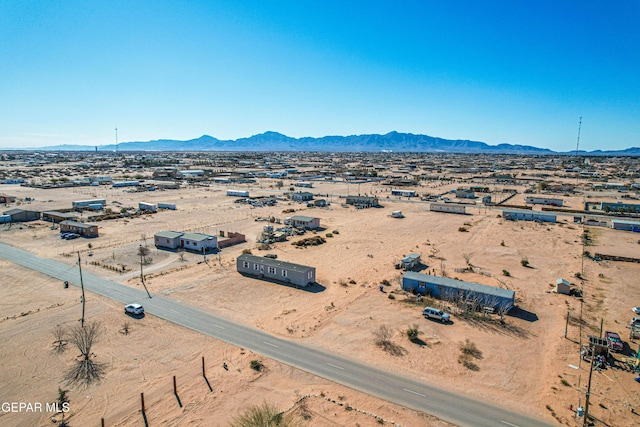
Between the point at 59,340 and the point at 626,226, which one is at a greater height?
the point at 626,226

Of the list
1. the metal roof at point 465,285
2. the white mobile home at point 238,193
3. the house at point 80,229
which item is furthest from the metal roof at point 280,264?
the white mobile home at point 238,193

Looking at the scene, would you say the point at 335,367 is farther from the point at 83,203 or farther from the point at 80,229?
A: the point at 83,203

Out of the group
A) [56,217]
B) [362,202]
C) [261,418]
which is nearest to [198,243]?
[56,217]

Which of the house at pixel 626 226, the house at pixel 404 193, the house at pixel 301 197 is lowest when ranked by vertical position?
the house at pixel 626 226

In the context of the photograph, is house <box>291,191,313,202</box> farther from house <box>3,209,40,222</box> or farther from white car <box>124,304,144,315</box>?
white car <box>124,304,144,315</box>

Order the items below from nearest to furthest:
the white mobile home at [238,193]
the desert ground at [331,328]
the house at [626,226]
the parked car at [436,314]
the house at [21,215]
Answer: the desert ground at [331,328]
the parked car at [436,314]
the house at [626,226]
the house at [21,215]
the white mobile home at [238,193]

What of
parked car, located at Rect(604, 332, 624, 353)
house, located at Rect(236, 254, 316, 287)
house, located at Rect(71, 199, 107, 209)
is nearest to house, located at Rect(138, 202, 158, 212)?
house, located at Rect(71, 199, 107, 209)

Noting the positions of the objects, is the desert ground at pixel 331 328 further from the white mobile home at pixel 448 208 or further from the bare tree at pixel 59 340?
the white mobile home at pixel 448 208
